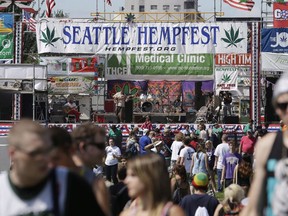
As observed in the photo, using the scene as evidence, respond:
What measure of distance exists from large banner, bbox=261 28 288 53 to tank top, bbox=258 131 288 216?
34.4 m

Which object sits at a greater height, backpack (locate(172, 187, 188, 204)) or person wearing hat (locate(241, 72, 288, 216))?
person wearing hat (locate(241, 72, 288, 216))

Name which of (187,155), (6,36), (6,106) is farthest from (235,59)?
(187,155)

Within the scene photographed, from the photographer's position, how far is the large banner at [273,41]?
127 feet

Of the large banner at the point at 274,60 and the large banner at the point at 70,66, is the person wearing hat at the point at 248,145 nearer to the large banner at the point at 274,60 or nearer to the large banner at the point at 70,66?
the large banner at the point at 274,60

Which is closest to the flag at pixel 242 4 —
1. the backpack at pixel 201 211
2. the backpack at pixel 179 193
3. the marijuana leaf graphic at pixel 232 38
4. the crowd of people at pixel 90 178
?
the marijuana leaf graphic at pixel 232 38

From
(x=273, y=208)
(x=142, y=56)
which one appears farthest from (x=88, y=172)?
(x=142, y=56)

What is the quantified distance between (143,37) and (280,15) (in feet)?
22.8

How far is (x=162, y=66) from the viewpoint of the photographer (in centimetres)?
4106

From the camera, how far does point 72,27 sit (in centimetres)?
3916

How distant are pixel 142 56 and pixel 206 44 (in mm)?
3421

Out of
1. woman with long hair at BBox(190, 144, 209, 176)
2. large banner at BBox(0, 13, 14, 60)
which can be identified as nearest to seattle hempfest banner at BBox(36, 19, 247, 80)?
large banner at BBox(0, 13, 14, 60)

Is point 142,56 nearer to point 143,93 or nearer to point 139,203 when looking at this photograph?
point 143,93

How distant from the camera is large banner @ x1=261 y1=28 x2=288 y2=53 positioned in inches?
1529

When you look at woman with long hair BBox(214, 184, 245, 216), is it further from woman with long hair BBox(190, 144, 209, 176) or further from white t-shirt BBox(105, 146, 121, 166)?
white t-shirt BBox(105, 146, 121, 166)
